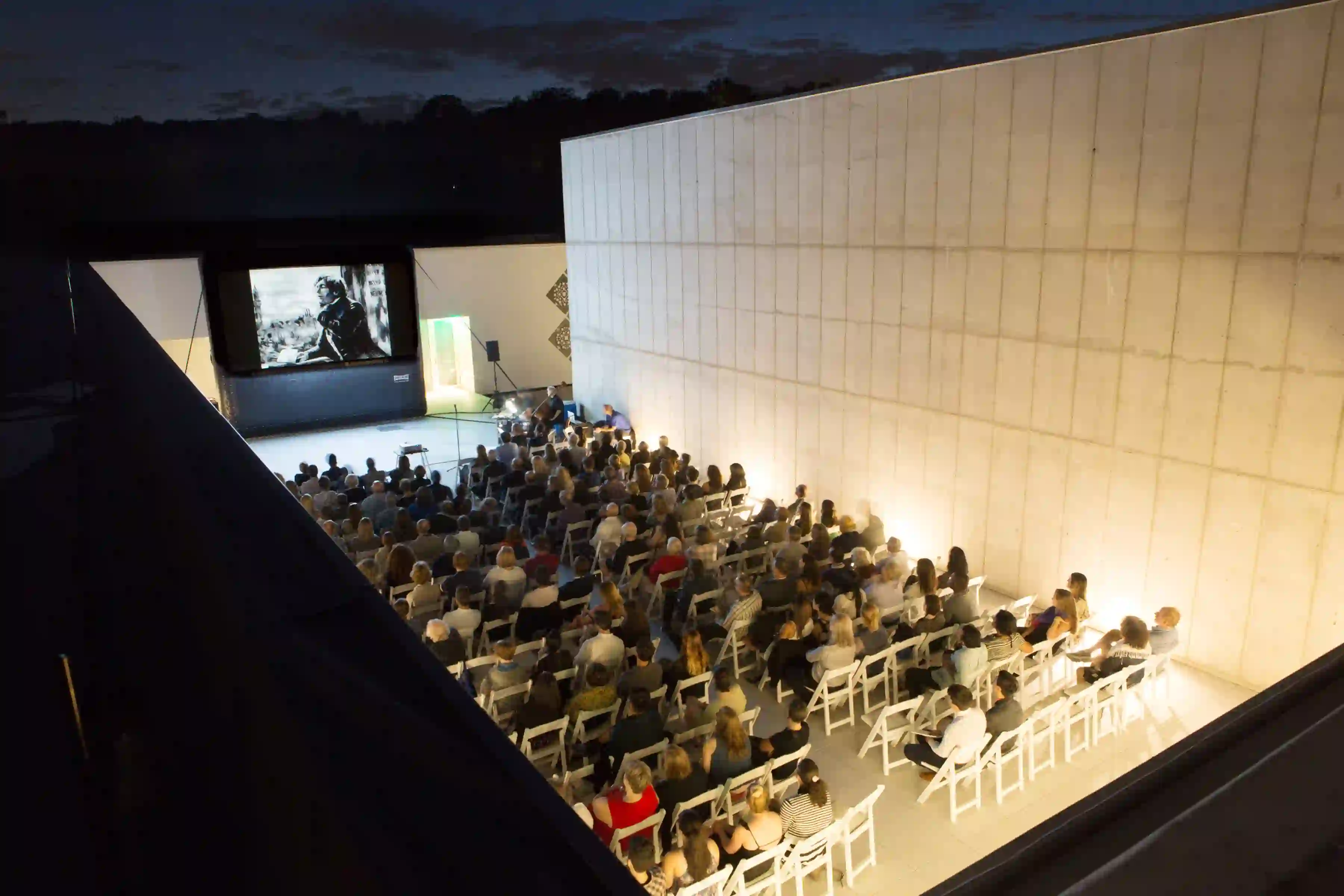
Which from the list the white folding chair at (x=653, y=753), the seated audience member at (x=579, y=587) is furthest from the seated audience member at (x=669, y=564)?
the white folding chair at (x=653, y=753)

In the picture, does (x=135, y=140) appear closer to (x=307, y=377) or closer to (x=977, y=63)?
(x=307, y=377)

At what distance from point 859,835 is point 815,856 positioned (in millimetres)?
585

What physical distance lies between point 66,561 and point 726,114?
38.8ft

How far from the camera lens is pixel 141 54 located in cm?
3170

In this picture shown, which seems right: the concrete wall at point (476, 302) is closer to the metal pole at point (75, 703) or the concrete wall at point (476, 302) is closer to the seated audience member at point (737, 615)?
the seated audience member at point (737, 615)

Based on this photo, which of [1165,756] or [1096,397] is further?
[1096,397]

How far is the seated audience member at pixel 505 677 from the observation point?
6.00 meters

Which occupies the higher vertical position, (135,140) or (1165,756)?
(135,140)

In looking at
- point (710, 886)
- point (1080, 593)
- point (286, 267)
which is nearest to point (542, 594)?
point (710, 886)

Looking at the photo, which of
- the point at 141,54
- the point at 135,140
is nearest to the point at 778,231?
the point at 135,140

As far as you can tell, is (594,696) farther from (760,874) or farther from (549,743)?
(760,874)

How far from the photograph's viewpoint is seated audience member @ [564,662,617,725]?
18.9 ft

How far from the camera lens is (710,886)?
4.11 meters

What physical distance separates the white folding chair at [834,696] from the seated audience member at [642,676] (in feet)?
3.97
